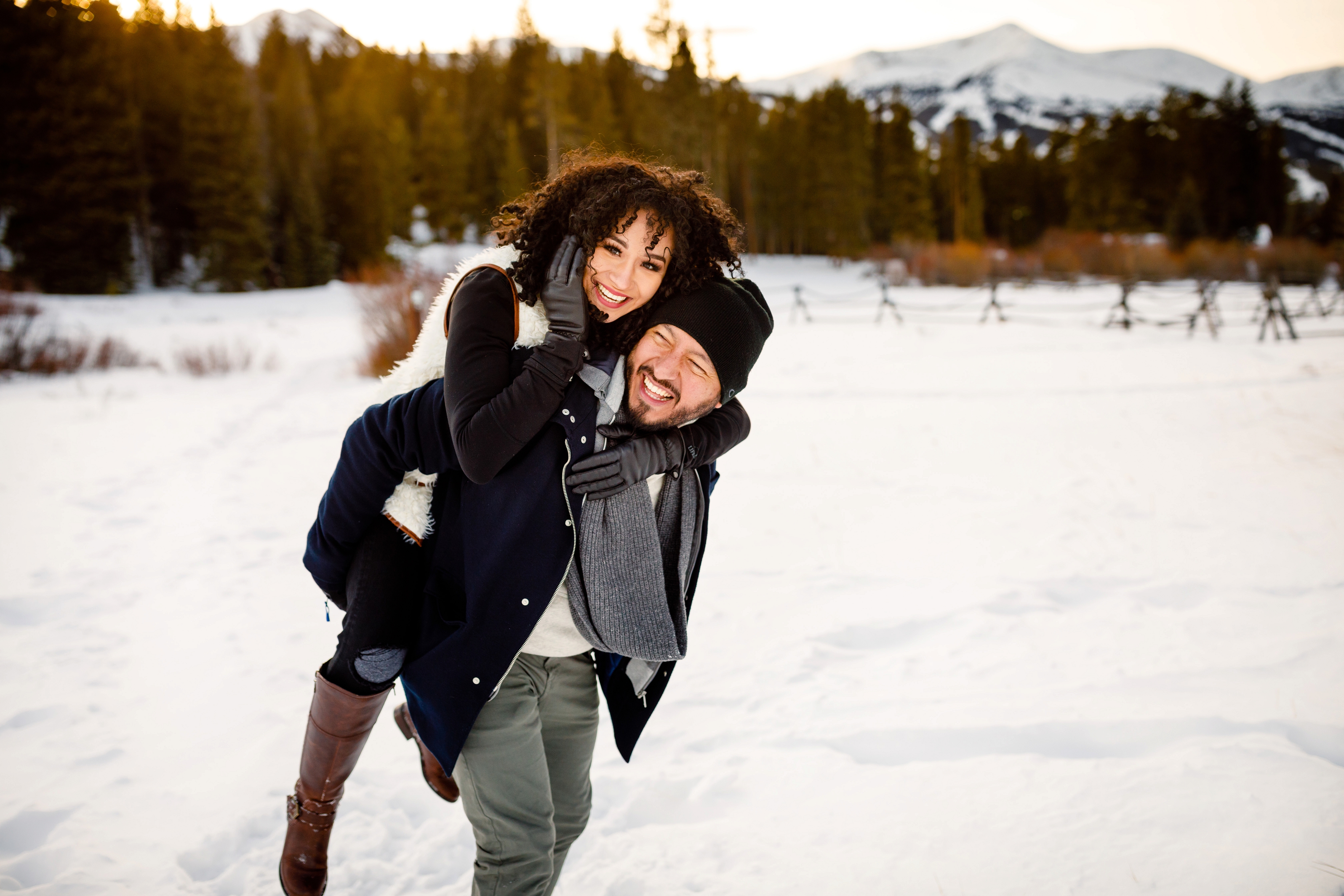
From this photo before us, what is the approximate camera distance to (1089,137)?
1665 inches

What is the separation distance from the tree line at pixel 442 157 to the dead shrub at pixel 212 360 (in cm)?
1673

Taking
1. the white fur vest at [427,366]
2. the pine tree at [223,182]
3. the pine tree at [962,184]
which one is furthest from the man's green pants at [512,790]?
the pine tree at [962,184]

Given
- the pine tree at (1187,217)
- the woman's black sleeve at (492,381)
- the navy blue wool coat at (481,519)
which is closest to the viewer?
→ the woman's black sleeve at (492,381)

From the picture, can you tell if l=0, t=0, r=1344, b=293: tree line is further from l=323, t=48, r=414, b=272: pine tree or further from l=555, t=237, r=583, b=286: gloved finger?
l=555, t=237, r=583, b=286: gloved finger

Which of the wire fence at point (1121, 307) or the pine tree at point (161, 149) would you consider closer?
the wire fence at point (1121, 307)

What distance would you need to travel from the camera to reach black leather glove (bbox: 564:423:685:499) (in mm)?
1643

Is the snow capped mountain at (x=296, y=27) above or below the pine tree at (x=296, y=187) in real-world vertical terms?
above

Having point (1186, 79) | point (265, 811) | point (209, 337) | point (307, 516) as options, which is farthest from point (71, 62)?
point (1186, 79)

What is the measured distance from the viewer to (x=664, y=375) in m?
1.75

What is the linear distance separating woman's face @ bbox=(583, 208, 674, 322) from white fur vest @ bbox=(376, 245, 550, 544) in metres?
0.15

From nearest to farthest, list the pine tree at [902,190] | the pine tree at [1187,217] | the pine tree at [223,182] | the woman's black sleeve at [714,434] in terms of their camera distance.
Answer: the woman's black sleeve at [714,434], the pine tree at [223,182], the pine tree at [1187,217], the pine tree at [902,190]

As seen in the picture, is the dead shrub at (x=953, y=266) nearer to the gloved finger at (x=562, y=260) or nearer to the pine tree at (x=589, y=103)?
the pine tree at (x=589, y=103)

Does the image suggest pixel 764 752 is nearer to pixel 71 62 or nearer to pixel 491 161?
pixel 71 62

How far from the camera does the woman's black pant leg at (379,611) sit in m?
1.75
